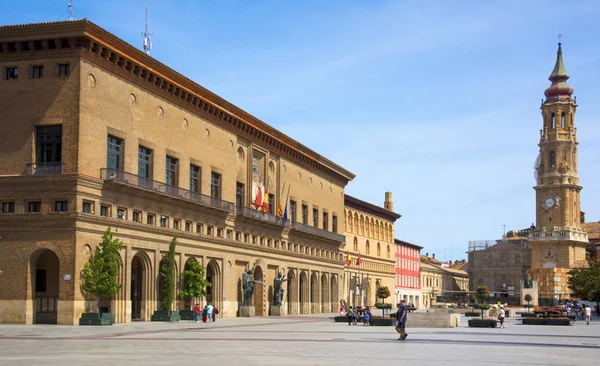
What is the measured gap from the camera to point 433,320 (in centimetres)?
4909

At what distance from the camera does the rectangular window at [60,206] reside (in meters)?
48.4

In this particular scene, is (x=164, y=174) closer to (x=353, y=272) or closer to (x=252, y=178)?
(x=252, y=178)

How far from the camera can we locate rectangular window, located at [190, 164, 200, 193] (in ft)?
208

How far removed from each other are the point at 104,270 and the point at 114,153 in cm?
811

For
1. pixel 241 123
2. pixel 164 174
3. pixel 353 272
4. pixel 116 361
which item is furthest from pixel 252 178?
pixel 116 361

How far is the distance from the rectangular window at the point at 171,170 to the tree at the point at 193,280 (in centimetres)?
592

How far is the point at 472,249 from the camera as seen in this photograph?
193m

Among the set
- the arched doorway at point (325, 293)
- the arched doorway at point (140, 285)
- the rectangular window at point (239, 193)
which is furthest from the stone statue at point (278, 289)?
the arched doorway at point (140, 285)

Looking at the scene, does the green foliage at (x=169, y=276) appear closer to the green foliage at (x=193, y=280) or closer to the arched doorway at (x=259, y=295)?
the green foliage at (x=193, y=280)

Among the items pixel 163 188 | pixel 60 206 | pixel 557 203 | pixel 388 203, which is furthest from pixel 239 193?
pixel 557 203

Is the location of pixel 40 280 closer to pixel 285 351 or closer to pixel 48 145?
pixel 48 145

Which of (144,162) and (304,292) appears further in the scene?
(304,292)

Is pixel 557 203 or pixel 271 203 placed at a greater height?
pixel 557 203

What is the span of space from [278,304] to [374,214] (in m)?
53.3
